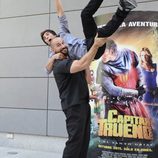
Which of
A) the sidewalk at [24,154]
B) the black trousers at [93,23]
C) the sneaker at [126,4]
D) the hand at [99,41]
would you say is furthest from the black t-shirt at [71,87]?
the sidewalk at [24,154]

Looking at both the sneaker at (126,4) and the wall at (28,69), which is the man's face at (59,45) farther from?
the wall at (28,69)

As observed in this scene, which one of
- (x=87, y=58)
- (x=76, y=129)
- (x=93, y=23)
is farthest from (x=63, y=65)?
(x=76, y=129)

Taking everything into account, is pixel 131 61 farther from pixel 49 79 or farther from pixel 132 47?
pixel 49 79

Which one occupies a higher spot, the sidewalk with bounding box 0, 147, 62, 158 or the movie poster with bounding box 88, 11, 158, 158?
the movie poster with bounding box 88, 11, 158, 158

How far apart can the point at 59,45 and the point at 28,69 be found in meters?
4.31

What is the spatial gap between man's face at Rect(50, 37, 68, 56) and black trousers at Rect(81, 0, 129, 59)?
0.26 meters

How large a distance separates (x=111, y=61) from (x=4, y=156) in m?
3.01

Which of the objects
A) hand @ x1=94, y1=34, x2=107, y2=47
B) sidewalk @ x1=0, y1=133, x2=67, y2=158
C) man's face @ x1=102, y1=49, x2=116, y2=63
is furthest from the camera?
sidewalk @ x1=0, y1=133, x2=67, y2=158

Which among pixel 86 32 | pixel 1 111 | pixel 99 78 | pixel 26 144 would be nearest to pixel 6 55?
pixel 1 111

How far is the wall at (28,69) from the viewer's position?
25.8 ft

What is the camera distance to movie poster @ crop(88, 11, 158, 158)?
5.04 meters

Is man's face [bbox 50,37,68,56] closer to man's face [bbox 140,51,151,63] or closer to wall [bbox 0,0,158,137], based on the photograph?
man's face [bbox 140,51,151,63]

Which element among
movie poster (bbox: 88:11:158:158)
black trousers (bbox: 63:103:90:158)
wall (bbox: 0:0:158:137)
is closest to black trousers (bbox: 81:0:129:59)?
black trousers (bbox: 63:103:90:158)

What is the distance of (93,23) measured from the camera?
11.9 ft
